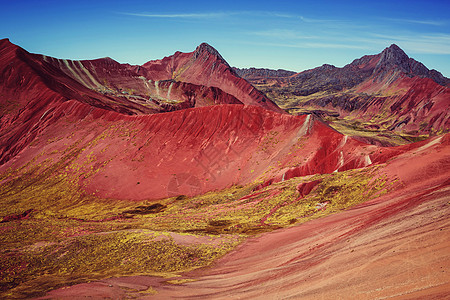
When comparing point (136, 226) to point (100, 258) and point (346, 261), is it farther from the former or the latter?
point (346, 261)

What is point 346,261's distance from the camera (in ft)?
50.4

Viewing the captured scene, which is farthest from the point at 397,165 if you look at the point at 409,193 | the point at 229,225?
the point at 229,225

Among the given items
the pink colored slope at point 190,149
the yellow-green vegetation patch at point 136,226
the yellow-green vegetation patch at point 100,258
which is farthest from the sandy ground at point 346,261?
the pink colored slope at point 190,149

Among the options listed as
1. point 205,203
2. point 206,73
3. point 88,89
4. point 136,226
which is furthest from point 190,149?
point 206,73

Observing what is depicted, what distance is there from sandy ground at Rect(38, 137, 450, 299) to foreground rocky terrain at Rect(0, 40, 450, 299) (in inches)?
4.2

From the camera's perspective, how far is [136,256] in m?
25.6

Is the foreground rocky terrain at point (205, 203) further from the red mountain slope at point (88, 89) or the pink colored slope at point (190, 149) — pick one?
the red mountain slope at point (88, 89)

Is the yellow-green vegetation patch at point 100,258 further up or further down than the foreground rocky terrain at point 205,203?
further down

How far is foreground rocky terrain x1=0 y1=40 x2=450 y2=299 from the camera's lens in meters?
16.1

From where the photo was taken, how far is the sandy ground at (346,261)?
40.0ft

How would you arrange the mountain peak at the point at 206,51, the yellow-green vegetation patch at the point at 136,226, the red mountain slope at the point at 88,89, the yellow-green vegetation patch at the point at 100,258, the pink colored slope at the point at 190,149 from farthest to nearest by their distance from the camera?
the mountain peak at the point at 206,51, the red mountain slope at the point at 88,89, the pink colored slope at the point at 190,149, the yellow-green vegetation patch at the point at 136,226, the yellow-green vegetation patch at the point at 100,258

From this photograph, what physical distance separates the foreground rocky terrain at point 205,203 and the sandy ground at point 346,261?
0.35 ft

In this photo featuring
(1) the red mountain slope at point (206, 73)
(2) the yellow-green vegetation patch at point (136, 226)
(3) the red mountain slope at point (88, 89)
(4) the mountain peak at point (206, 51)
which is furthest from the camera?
(4) the mountain peak at point (206, 51)

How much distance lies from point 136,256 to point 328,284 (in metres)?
17.3
